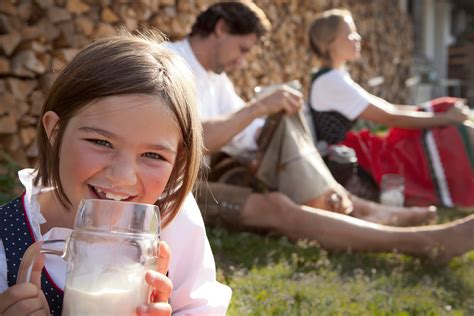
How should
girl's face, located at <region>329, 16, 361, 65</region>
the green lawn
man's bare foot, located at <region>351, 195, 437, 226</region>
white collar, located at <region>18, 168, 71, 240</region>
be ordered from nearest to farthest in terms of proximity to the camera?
white collar, located at <region>18, 168, 71, 240</region>, the green lawn, man's bare foot, located at <region>351, 195, 437, 226</region>, girl's face, located at <region>329, 16, 361, 65</region>

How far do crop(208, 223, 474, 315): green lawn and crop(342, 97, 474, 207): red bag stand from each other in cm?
123

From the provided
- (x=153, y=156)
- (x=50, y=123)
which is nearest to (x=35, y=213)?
(x=50, y=123)

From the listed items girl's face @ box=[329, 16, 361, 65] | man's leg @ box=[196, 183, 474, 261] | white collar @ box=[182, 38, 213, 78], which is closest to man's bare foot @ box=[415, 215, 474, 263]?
man's leg @ box=[196, 183, 474, 261]

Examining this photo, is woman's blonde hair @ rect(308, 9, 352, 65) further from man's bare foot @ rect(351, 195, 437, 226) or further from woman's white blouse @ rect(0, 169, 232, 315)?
woman's white blouse @ rect(0, 169, 232, 315)

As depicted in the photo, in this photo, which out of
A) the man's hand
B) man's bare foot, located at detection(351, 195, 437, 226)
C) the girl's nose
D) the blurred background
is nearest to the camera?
the girl's nose

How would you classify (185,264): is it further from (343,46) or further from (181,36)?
(181,36)

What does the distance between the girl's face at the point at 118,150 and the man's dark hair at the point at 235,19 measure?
224cm

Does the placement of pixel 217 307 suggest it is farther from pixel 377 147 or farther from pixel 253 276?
pixel 377 147

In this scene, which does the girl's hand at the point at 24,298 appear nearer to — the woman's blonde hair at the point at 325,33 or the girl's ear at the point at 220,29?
the girl's ear at the point at 220,29

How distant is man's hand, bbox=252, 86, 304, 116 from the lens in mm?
3164

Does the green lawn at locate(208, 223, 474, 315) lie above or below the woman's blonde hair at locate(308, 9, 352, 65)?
below

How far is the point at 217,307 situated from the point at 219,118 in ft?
5.86

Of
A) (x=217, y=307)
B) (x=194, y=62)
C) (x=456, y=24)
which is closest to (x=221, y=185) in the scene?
(x=194, y=62)

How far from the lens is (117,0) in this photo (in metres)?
4.41
